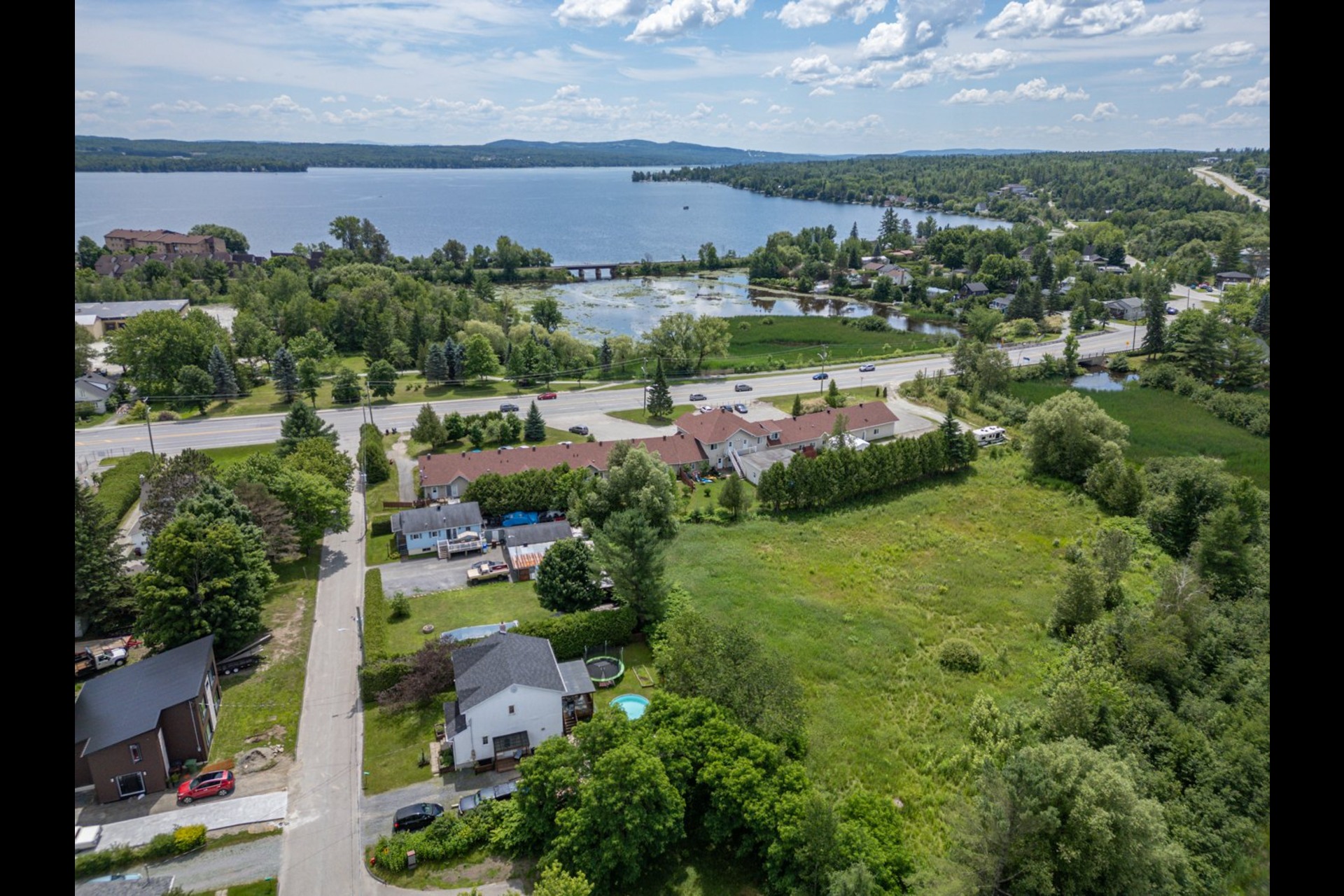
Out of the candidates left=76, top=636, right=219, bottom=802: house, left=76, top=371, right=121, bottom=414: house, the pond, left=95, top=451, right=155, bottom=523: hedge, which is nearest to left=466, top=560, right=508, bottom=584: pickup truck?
left=76, top=636, right=219, bottom=802: house

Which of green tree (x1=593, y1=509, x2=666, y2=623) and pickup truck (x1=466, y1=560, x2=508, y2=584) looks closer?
green tree (x1=593, y1=509, x2=666, y2=623)

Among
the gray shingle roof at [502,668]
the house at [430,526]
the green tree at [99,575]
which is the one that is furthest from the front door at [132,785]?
the house at [430,526]

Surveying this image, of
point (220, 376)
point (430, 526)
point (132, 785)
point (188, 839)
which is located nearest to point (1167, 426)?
point (430, 526)

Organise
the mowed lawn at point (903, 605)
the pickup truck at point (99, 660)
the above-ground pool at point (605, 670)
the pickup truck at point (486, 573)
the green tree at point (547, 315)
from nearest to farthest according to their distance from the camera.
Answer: the mowed lawn at point (903, 605), the above-ground pool at point (605, 670), the pickup truck at point (99, 660), the pickup truck at point (486, 573), the green tree at point (547, 315)

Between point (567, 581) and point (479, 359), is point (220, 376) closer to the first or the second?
Answer: point (479, 359)

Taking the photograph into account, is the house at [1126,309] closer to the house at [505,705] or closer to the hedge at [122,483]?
the house at [505,705]

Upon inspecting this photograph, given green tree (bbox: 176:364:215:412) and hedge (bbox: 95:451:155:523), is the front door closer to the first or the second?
hedge (bbox: 95:451:155:523)
